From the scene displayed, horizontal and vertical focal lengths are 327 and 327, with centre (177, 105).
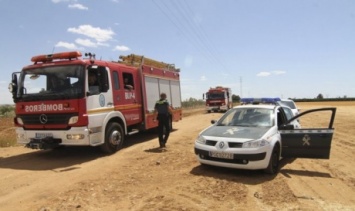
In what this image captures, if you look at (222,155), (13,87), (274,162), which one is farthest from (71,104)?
(274,162)

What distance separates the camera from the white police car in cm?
704

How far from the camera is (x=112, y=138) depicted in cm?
1001

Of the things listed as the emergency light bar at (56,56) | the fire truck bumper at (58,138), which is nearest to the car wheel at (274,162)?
the fire truck bumper at (58,138)

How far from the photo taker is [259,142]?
7.07 m

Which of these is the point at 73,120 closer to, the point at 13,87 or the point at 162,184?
the point at 13,87

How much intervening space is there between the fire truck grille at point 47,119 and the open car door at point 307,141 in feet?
17.9

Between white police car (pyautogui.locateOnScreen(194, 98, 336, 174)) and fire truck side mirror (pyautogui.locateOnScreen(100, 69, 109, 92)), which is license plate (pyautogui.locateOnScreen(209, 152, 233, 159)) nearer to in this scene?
white police car (pyautogui.locateOnScreen(194, 98, 336, 174))

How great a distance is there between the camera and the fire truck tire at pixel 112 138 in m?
9.77

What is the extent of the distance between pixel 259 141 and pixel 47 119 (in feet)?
18.6

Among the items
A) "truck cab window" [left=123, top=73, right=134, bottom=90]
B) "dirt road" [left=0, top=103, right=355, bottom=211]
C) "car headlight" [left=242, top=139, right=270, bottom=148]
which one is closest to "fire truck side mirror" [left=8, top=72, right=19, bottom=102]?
"dirt road" [left=0, top=103, right=355, bottom=211]

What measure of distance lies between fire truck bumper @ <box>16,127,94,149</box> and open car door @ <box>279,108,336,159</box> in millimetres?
5137

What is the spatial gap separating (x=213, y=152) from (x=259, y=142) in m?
1.03

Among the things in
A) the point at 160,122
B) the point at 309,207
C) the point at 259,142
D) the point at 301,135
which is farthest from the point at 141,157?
the point at 309,207

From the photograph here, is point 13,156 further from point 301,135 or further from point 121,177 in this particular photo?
point 301,135
